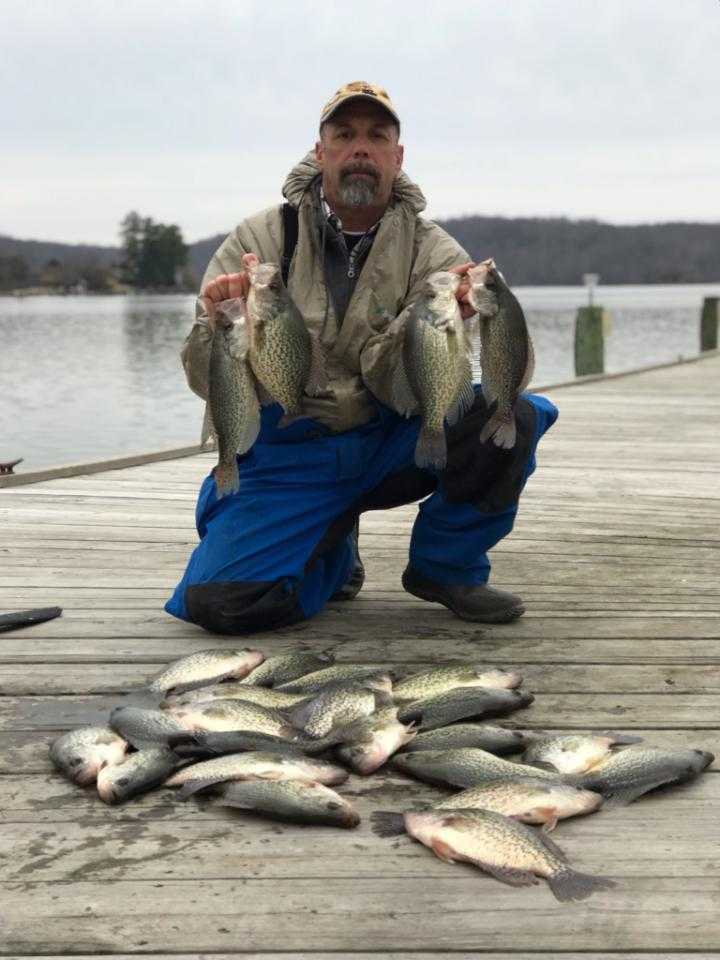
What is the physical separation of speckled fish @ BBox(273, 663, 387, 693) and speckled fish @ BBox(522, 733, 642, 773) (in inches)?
22.9

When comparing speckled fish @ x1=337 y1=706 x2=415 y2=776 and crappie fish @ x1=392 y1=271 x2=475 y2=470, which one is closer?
speckled fish @ x1=337 y1=706 x2=415 y2=776

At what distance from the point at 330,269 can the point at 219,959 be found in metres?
2.63

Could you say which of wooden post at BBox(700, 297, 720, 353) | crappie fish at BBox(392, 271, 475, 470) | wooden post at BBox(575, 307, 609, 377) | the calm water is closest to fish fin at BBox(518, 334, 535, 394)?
crappie fish at BBox(392, 271, 475, 470)

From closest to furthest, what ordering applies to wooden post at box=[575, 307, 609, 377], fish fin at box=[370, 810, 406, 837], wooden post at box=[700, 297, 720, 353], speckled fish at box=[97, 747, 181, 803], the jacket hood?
fish fin at box=[370, 810, 406, 837] < speckled fish at box=[97, 747, 181, 803] < the jacket hood < wooden post at box=[575, 307, 609, 377] < wooden post at box=[700, 297, 720, 353]

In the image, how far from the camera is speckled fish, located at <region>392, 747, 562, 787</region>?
2939mm

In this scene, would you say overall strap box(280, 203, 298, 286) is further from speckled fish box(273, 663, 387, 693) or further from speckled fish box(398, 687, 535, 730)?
speckled fish box(398, 687, 535, 730)

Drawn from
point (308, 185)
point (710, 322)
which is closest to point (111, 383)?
point (710, 322)

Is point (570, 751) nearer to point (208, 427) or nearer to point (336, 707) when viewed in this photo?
point (336, 707)

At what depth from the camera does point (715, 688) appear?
373 cm

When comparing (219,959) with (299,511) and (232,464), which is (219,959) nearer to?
(232,464)

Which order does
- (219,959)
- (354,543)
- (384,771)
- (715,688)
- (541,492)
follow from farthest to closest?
(541,492) → (354,543) → (715,688) → (384,771) → (219,959)

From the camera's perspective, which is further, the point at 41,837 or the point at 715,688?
the point at 715,688

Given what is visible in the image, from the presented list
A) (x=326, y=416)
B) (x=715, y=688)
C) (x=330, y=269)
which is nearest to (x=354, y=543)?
(x=326, y=416)

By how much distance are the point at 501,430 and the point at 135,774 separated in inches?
64.2
